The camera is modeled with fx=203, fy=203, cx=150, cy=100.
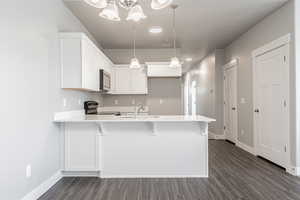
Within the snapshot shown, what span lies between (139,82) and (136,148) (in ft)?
8.45

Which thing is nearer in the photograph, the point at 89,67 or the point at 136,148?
the point at 136,148

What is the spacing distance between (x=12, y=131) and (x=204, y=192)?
2279 millimetres

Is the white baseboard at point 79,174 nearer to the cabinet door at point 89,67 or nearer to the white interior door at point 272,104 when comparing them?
the cabinet door at point 89,67

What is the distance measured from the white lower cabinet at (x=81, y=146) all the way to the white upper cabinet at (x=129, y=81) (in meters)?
2.38

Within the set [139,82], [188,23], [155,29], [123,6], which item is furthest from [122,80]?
[123,6]

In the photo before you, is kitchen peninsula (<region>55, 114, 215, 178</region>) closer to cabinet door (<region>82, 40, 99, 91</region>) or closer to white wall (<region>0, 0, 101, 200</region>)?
white wall (<region>0, 0, 101, 200</region>)

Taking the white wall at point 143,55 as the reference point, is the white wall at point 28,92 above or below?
below

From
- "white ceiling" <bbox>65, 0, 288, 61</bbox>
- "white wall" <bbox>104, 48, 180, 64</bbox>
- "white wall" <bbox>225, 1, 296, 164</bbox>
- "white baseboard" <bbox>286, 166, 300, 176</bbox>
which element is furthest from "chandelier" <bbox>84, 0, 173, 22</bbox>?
"white wall" <bbox>104, 48, 180, 64</bbox>

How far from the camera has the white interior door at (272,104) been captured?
3.40m

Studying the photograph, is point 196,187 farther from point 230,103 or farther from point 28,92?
point 230,103

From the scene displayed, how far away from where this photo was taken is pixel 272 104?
373 centimetres

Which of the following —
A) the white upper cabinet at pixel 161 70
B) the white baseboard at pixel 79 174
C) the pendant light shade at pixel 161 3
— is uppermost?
the pendant light shade at pixel 161 3

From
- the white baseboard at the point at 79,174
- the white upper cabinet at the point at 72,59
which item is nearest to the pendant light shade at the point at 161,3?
the white upper cabinet at the point at 72,59

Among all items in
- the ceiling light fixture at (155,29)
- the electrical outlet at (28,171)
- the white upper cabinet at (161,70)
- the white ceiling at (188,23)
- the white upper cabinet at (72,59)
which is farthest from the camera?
the white upper cabinet at (161,70)
